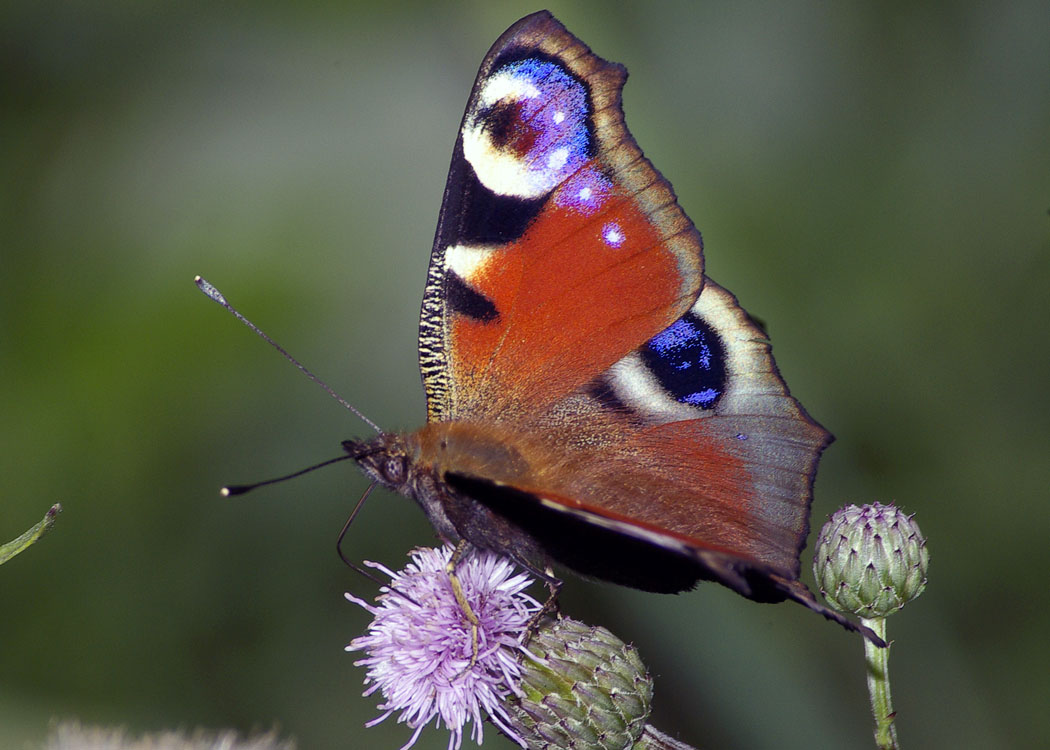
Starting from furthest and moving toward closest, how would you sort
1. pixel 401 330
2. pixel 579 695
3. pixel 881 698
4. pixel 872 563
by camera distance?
pixel 401 330, pixel 872 563, pixel 579 695, pixel 881 698

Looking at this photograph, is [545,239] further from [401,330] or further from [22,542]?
[401,330]

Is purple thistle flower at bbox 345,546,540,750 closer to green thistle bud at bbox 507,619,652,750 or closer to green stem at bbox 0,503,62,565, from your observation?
green thistle bud at bbox 507,619,652,750

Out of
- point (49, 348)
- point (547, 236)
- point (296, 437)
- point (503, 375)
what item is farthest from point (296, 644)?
point (547, 236)

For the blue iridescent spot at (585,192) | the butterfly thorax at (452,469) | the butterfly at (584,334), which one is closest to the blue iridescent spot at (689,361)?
the butterfly at (584,334)

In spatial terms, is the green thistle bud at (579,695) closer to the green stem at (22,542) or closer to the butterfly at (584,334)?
the butterfly at (584,334)

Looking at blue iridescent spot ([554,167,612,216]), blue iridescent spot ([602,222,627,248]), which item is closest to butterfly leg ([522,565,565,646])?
blue iridescent spot ([602,222,627,248])

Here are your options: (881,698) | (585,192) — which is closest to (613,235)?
(585,192)
